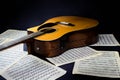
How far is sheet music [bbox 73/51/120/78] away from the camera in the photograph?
3.25 feet

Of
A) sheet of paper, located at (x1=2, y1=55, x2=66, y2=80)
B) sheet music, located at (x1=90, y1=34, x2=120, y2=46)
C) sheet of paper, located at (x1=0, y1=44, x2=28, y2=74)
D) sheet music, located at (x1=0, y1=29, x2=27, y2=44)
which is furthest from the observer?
sheet music, located at (x1=0, y1=29, x2=27, y2=44)

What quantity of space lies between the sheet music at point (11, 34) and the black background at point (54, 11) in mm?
68

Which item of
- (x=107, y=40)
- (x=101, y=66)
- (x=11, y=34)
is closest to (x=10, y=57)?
(x=11, y=34)

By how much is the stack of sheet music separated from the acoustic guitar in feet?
0.13

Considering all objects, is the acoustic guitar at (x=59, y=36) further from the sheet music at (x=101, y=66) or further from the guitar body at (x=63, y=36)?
the sheet music at (x=101, y=66)

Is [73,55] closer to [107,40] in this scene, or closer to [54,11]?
[107,40]

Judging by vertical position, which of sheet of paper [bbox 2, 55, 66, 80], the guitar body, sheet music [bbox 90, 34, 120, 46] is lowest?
sheet of paper [bbox 2, 55, 66, 80]

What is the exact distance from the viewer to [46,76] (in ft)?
3.17

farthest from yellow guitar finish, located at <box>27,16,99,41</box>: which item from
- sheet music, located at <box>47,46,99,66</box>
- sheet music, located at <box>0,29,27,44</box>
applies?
sheet music, located at <box>0,29,27,44</box>

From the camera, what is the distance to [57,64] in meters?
1.08

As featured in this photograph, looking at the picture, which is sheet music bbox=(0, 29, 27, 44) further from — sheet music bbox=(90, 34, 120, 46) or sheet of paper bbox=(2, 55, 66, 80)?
sheet music bbox=(90, 34, 120, 46)

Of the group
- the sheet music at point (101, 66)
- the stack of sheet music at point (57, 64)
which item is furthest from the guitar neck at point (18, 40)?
the sheet music at point (101, 66)

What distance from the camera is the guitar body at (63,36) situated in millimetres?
1129

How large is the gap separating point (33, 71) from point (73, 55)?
28cm
